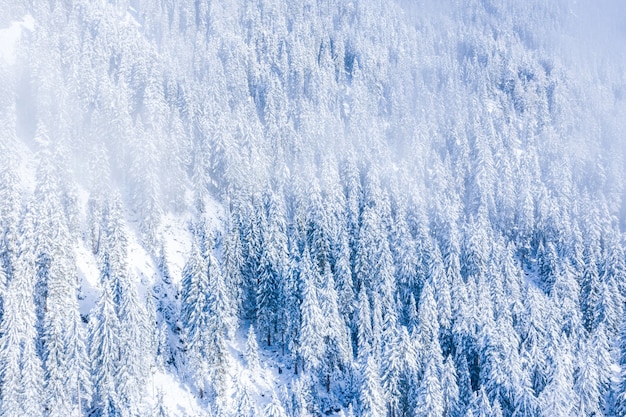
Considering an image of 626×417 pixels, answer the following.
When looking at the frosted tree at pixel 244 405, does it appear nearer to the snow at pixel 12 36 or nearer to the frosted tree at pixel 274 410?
the frosted tree at pixel 274 410

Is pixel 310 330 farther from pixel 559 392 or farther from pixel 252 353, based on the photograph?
pixel 559 392

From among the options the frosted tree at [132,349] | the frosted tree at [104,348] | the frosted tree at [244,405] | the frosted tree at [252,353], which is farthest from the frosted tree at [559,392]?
the frosted tree at [104,348]

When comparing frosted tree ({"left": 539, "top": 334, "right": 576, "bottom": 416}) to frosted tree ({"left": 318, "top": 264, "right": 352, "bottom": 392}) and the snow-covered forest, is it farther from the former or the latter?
frosted tree ({"left": 318, "top": 264, "right": 352, "bottom": 392})

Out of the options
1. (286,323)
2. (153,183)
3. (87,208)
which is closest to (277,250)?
(286,323)

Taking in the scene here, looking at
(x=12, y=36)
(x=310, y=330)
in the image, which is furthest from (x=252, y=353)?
(x=12, y=36)

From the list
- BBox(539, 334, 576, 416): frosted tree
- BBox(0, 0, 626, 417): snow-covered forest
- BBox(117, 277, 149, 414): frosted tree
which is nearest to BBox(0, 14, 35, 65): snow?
BBox(0, 0, 626, 417): snow-covered forest
